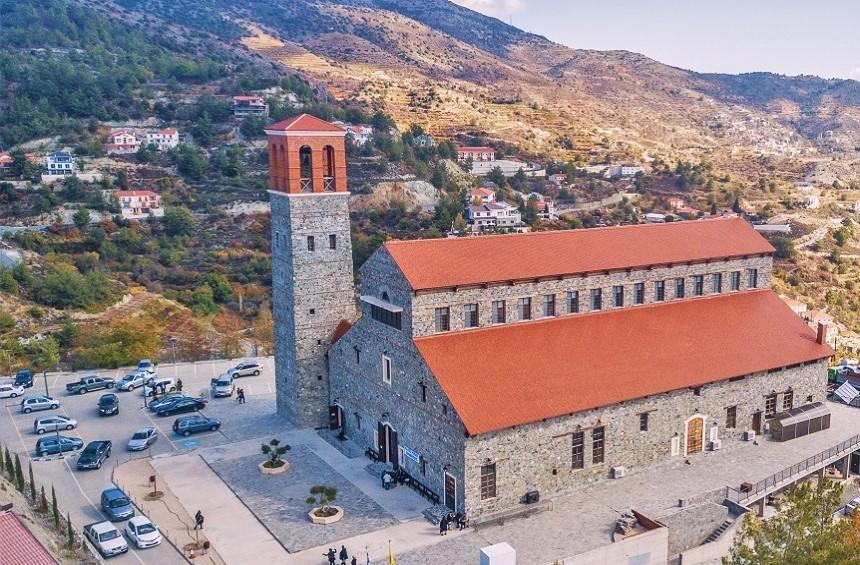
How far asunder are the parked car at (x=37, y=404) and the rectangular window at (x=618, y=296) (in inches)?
1275

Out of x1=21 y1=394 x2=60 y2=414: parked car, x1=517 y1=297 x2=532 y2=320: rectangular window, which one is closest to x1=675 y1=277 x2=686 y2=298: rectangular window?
x1=517 y1=297 x2=532 y2=320: rectangular window

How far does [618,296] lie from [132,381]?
3057 centimetres

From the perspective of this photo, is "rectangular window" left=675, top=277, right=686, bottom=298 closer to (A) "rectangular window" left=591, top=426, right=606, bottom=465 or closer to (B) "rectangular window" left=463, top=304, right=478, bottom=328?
(A) "rectangular window" left=591, top=426, right=606, bottom=465

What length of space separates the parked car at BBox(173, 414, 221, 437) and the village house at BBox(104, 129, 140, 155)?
75022 millimetres

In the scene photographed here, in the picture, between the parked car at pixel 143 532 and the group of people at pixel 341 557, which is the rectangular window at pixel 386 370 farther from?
the parked car at pixel 143 532

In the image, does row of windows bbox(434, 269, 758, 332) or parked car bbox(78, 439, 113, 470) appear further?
parked car bbox(78, 439, 113, 470)

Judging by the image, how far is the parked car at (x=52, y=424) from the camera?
3931cm

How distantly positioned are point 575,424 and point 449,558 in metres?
7.87

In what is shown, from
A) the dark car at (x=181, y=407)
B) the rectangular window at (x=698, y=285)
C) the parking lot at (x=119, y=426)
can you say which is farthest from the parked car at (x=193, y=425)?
the rectangular window at (x=698, y=285)

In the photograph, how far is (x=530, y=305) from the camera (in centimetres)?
3388

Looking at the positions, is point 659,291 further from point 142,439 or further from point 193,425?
point 142,439

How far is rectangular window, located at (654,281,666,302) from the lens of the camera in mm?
37625

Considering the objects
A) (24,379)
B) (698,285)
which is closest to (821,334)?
(698,285)

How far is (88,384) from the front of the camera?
153 ft
